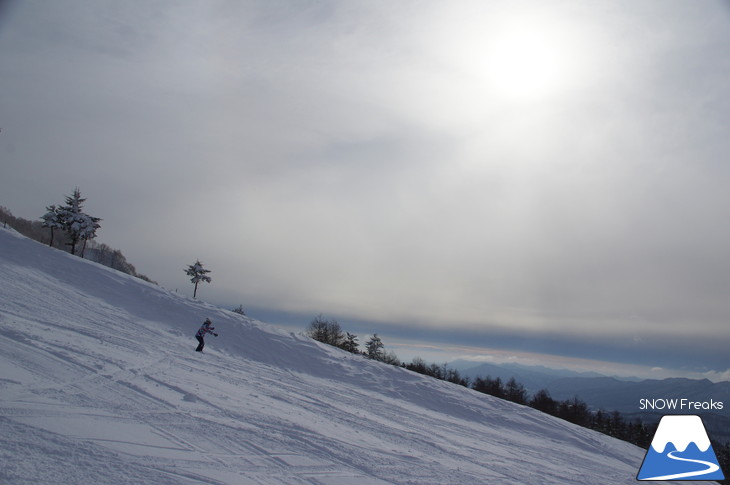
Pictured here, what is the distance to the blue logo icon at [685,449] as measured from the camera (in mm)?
9594

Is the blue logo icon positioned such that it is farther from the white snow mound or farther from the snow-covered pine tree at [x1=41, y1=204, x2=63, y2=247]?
the snow-covered pine tree at [x1=41, y1=204, x2=63, y2=247]

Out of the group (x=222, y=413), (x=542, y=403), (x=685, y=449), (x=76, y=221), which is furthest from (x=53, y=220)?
(x=542, y=403)

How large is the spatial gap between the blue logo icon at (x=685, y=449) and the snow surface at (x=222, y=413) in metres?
2.75

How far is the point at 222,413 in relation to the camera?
10617mm

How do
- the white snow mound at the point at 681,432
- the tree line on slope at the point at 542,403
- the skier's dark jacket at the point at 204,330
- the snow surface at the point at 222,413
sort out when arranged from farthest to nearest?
1. the tree line on slope at the point at 542,403
2. the skier's dark jacket at the point at 204,330
3. the white snow mound at the point at 681,432
4. the snow surface at the point at 222,413

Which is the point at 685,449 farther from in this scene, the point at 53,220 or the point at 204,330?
the point at 53,220

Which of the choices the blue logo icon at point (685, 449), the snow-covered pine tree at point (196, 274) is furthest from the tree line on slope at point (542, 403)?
the blue logo icon at point (685, 449)

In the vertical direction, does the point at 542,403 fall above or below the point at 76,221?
below

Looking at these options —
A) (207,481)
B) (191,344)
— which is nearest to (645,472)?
(207,481)

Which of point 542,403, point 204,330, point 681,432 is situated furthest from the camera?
point 542,403

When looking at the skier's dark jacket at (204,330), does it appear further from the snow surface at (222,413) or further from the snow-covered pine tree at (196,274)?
the snow-covered pine tree at (196,274)

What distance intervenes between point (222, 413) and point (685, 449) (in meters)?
12.5

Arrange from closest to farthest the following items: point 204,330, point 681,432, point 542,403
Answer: point 681,432 < point 204,330 < point 542,403

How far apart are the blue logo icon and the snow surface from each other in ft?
9.04
